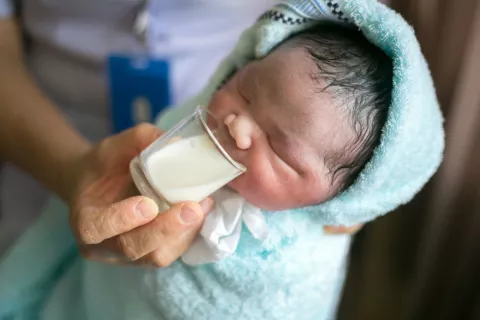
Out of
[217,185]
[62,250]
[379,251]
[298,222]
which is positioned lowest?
[379,251]

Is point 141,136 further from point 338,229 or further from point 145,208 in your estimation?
point 338,229

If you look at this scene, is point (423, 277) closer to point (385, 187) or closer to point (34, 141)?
point (385, 187)

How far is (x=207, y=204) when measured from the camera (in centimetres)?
80

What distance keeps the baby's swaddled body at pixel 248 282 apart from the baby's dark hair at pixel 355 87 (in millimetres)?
121

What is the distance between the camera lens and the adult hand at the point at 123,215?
2.32 feet

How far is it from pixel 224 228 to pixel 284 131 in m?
0.15

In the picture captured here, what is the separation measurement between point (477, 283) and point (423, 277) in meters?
0.11

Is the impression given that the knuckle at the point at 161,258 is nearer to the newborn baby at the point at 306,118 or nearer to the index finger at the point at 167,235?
the index finger at the point at 167,235

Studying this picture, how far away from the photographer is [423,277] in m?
1.25

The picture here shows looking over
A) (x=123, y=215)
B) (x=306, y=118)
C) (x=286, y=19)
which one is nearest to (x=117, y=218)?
(x=123, y=215)

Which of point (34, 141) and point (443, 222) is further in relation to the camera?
point (443, 222)

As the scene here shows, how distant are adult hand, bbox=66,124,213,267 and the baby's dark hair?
0.65 feet

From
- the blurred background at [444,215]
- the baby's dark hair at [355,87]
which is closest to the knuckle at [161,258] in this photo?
the baby's dark hair at [355,87]

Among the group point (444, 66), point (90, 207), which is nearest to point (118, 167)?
point (90, 207)
